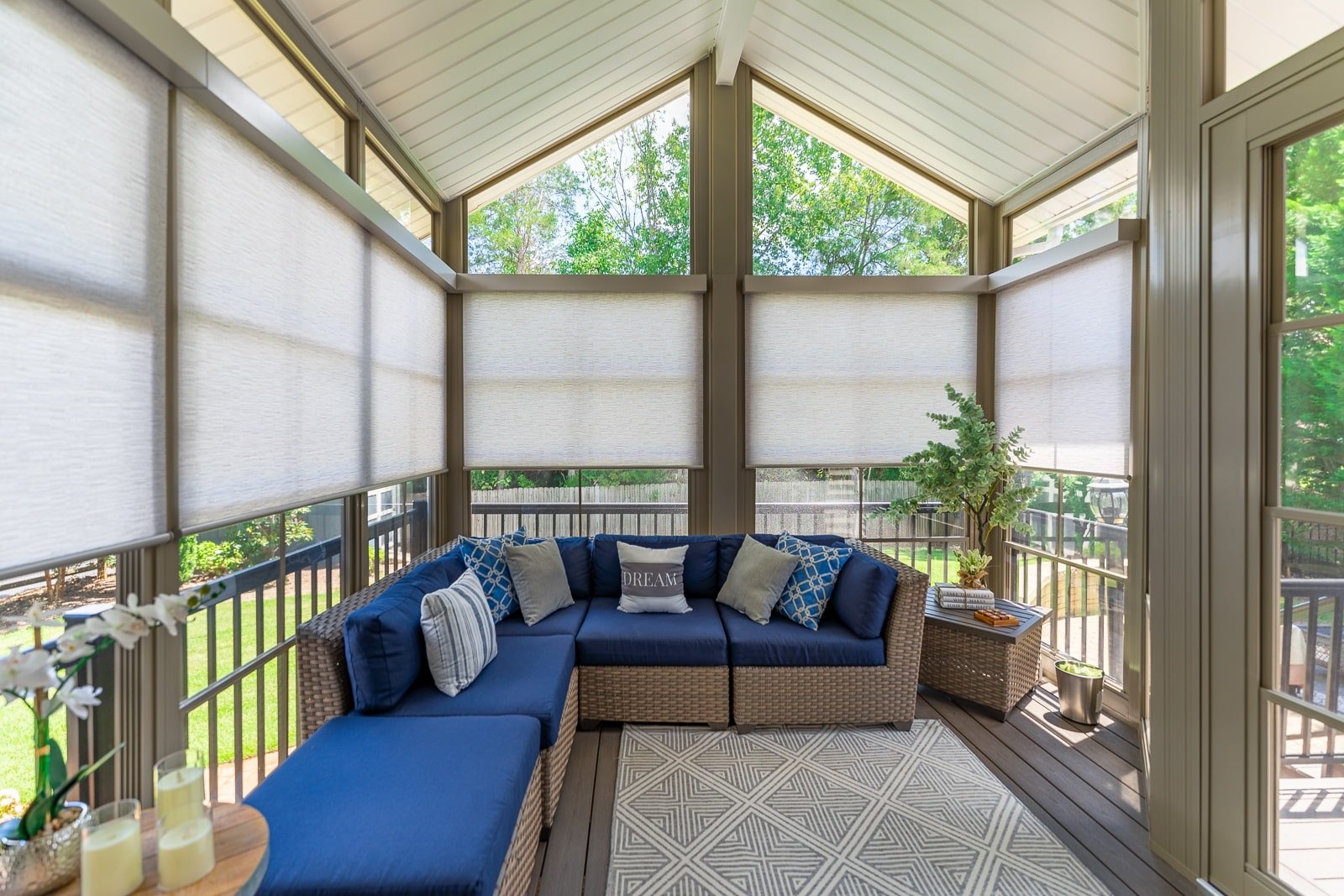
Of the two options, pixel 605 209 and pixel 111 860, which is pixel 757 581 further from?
pixel 605 209

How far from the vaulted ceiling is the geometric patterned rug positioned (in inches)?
135

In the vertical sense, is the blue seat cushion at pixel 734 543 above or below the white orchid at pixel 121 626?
below

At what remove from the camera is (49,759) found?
111cm

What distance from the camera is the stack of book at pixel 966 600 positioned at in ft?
10.8

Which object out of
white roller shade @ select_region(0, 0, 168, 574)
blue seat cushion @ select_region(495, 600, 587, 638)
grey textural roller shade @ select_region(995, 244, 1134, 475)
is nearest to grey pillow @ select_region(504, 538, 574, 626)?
blue seat cushion @ select_region(495, 600, 587, 638)

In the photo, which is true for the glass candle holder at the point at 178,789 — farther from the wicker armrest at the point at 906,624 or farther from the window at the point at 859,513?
the window at the point at 859,513

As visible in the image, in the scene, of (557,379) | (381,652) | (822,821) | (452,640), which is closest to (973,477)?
(822,821)

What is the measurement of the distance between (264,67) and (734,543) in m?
3.17

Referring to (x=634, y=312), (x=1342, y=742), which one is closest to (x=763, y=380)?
(x=634, y=312)

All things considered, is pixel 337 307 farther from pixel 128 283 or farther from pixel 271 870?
pixel 271 870

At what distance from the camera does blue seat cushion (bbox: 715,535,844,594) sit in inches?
140

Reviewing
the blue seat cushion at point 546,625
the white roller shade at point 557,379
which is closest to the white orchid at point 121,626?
the blue seat cushion at point 546,625

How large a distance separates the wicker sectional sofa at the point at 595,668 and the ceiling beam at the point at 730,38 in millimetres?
3038

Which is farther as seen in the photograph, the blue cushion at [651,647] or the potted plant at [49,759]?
the blue cushion at [651,647]
